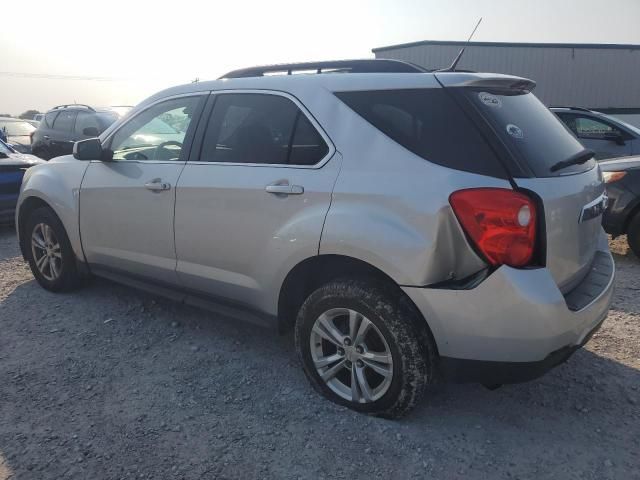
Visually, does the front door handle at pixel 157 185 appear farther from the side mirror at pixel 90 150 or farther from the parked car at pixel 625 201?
the parked car at pixel 625 201

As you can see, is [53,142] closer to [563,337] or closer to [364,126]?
[364,126]

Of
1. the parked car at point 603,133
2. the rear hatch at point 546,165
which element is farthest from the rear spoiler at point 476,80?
the parked car at point 603,133

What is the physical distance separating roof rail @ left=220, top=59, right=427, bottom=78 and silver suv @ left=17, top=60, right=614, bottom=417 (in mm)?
12

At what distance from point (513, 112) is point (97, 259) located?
10.2ft

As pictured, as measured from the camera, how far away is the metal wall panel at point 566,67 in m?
23.7

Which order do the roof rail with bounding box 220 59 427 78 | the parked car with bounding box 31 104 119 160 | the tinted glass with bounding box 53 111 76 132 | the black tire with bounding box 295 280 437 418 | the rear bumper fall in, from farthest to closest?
the tinted glass with bounding box 53 111 76 132, the parked car with bounding box 31 104 119 160, the roof rail with bounding box 220 59 427 78, the black tire with bounding box 295 280 437 418, the rear bumper

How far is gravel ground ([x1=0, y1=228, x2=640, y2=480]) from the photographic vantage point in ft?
7.95

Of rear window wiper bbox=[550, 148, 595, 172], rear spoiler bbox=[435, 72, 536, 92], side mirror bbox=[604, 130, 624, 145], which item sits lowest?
side mirror bbox=[604, 130, 624, 145]

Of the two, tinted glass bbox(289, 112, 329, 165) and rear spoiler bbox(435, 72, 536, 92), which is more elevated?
rear spoiler bbox(435, 72, 536, 92)

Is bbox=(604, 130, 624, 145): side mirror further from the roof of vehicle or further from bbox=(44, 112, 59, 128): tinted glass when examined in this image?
bbox=(44, 112, 59, 128): tinted glass

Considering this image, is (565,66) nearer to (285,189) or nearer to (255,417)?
(285,189)

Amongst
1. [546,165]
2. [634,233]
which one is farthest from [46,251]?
[634,233]

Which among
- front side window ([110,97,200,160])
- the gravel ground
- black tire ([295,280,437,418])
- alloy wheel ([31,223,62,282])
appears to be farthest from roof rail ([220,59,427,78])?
alloy wheel ([31,223,62,282])

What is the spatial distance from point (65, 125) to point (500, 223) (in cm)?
1245
